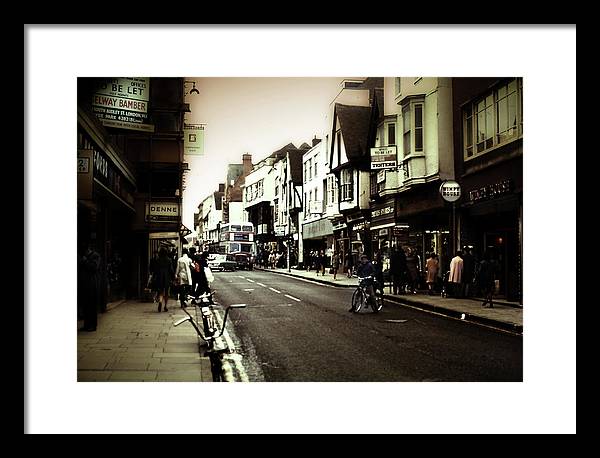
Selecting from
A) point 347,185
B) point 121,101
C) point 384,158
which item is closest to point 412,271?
point 384,158

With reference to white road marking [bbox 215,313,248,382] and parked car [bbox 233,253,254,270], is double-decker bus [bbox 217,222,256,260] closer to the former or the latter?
parked car [bbox 233,253,254,270]

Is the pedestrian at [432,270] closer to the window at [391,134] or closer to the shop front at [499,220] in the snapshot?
the shop front at [499,220]

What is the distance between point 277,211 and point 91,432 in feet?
142

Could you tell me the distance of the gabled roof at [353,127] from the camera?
3153 centimetres

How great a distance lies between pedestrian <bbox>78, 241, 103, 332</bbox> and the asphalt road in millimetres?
2341

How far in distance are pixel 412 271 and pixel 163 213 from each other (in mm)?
7324

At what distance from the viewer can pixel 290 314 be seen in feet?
48.9

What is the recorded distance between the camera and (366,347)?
10492 mm

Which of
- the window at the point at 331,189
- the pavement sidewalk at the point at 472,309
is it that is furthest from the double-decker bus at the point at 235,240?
the pavement sidewalk at the point at 472,309

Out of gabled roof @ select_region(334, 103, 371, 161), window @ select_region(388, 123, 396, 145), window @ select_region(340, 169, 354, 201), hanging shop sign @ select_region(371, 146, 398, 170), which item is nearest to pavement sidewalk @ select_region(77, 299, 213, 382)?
hanging shop sign @ select_region(371, 146, 398, 170)

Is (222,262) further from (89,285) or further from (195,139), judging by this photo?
Result: (89,285)

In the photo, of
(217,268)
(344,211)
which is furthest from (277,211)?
(344,211)
